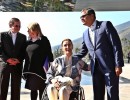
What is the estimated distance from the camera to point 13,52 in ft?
13.4

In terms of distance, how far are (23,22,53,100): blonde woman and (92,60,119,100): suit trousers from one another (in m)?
0.65

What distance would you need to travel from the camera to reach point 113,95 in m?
3.54

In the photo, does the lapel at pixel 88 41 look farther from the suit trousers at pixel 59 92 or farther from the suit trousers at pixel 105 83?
the suit trousers at pixel 59 92

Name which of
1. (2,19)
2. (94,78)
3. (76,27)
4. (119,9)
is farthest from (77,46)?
(94,78)

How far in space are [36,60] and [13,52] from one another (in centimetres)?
29

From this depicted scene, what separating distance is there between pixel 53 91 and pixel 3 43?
89cm

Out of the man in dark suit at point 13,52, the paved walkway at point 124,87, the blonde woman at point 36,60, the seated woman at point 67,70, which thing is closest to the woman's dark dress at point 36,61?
the blonde woman at point 36,60

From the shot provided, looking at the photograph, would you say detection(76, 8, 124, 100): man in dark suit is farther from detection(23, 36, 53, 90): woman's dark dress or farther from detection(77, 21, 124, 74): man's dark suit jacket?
detection(23, 36, 53, 90): woman's dark dress

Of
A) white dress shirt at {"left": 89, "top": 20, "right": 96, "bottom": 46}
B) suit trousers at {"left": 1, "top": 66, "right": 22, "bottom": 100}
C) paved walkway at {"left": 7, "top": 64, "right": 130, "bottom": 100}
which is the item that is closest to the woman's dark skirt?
suit trousers at {"left": 1, "top": 66, "right": 22, "bottom": 100}

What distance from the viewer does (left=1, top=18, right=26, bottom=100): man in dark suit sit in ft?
13.3

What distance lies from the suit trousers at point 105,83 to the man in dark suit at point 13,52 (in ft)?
3.11

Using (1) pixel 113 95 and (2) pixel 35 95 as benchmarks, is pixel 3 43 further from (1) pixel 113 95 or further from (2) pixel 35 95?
(1) pixel 113 95

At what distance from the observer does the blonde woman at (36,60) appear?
3980mm

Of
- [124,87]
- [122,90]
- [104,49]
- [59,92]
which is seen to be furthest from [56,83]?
[124,87]
